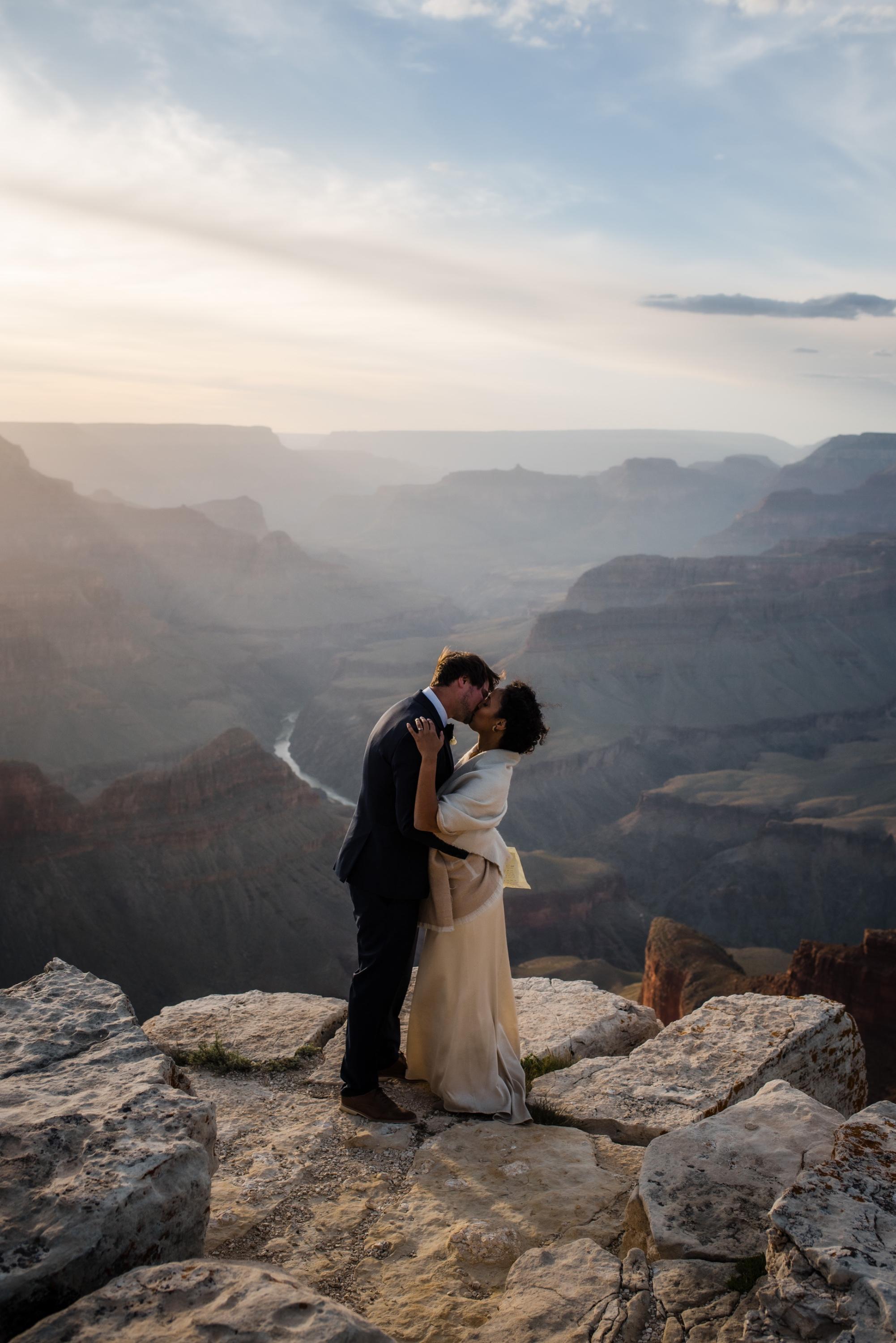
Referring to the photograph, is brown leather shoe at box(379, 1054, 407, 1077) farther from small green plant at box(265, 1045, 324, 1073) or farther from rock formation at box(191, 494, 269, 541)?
rock formation at box(191, 494, 269, 541)

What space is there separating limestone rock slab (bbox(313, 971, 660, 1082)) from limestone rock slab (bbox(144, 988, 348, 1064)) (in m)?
0.26

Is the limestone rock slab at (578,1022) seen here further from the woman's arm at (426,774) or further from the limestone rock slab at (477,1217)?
the woman's arm at (426,774)

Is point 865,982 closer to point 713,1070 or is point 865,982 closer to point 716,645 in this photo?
point 713,1070

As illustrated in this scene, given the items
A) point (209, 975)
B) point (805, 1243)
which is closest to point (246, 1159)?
point (805, 1243)

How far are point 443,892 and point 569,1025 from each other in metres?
2.48

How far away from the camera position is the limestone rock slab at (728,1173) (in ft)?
12.6

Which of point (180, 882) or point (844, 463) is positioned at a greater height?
point (844, 463)

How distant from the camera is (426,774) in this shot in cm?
548

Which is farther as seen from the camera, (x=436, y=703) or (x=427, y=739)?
(x=436, y=703)

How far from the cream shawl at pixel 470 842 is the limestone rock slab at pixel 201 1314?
9.34 ft

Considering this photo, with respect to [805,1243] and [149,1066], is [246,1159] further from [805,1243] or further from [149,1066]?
[805,1243]

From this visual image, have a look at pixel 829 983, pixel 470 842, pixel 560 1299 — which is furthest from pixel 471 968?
pixel 829 983

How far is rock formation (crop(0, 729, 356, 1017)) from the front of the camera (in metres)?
35.1

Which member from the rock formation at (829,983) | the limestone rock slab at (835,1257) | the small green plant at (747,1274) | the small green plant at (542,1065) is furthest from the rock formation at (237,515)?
the limestone rock slab at (835,1257)
